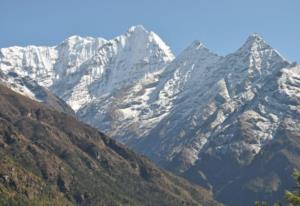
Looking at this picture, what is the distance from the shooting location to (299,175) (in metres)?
61.4

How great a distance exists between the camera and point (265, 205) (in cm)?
6397

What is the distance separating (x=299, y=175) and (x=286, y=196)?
2090mm

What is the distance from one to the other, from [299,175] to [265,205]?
4.52 m

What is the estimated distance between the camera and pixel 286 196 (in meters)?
60.9

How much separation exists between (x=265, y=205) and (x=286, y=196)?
3.53 metres
